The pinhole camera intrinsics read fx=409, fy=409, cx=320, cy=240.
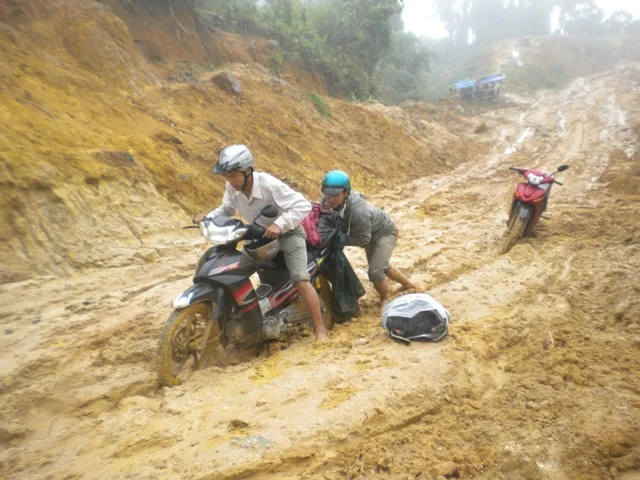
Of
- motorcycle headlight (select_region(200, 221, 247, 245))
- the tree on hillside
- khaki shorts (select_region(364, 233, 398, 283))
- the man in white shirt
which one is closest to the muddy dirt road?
khaki shorts (select_region(364, 233, 398, 283))

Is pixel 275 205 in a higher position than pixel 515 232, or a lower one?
higher

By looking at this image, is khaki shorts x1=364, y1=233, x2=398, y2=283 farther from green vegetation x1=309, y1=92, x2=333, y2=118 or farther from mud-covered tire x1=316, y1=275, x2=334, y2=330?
green vegetation x1=309, y1=92, x2=333, y2=118

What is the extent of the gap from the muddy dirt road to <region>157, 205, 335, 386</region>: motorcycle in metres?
0.19

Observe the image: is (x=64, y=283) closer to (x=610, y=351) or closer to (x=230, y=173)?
(x=230, y=173)

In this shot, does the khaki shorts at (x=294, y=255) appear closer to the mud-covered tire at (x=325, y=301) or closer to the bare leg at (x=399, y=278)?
the mud-covered tire at (x=325, y=301)

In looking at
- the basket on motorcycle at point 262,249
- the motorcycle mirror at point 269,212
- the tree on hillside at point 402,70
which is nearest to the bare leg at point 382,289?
the basket on motorcycle at point 262,249

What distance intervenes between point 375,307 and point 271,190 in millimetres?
1886

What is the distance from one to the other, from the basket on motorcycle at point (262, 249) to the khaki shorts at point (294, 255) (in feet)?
0.41

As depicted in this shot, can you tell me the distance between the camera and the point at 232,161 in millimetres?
3047

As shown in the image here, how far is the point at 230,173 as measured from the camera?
311cm

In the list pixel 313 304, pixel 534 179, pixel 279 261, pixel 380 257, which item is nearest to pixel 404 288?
pixel 380 257

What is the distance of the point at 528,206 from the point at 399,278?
2618 mm

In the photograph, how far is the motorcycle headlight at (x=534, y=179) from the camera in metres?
6.00

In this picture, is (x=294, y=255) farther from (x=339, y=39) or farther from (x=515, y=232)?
(x=339, y=39)
